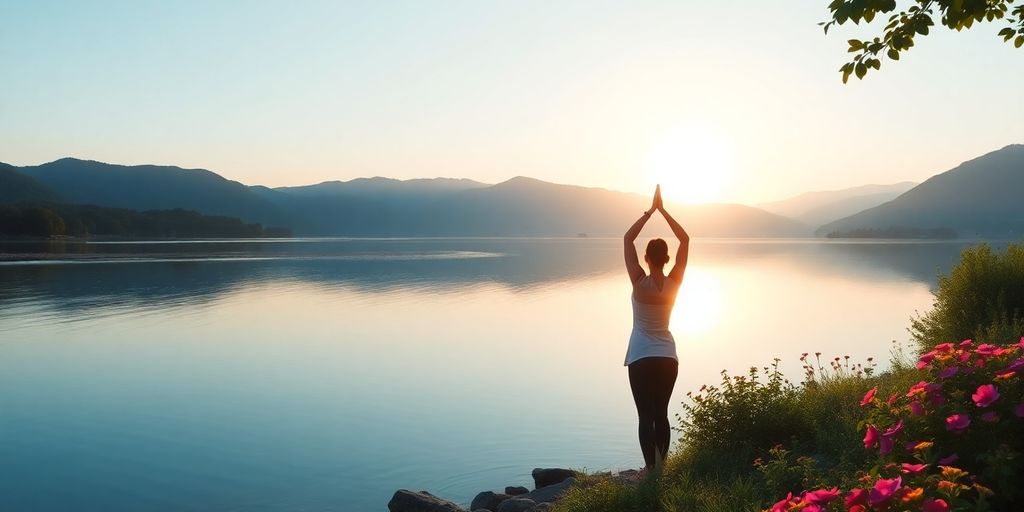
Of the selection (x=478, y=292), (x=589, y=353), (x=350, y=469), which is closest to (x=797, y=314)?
(x=589, y=353)

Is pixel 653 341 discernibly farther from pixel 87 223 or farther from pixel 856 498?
pixel 87 223

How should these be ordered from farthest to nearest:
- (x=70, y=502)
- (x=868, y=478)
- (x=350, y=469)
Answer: (x=350, y=469) → (x=70, y=502) → (x=868, y=478)

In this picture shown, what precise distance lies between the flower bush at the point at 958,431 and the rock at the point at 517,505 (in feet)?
17.6

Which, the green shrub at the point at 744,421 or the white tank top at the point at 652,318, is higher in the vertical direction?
the white tank top at the point at 652,318

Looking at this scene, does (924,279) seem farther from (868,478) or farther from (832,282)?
(868,478)

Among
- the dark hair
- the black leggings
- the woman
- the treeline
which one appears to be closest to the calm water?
the black leggings

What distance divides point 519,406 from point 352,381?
4963mm

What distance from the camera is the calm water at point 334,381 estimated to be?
12.5 metres

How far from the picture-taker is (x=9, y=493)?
37.6ft

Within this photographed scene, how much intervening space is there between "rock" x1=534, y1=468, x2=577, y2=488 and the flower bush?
660cm

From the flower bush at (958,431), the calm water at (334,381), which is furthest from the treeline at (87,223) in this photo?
the flower bush at (958,431)

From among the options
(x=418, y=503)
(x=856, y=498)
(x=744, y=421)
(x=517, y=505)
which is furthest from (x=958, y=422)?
(x=418, y=503)

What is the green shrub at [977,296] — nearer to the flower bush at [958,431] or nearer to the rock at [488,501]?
the rock at [488,501]

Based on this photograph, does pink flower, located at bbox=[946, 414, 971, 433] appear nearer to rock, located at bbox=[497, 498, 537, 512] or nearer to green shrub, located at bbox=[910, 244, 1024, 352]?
rock, located at bbox=[497, 498, 537, 512]
